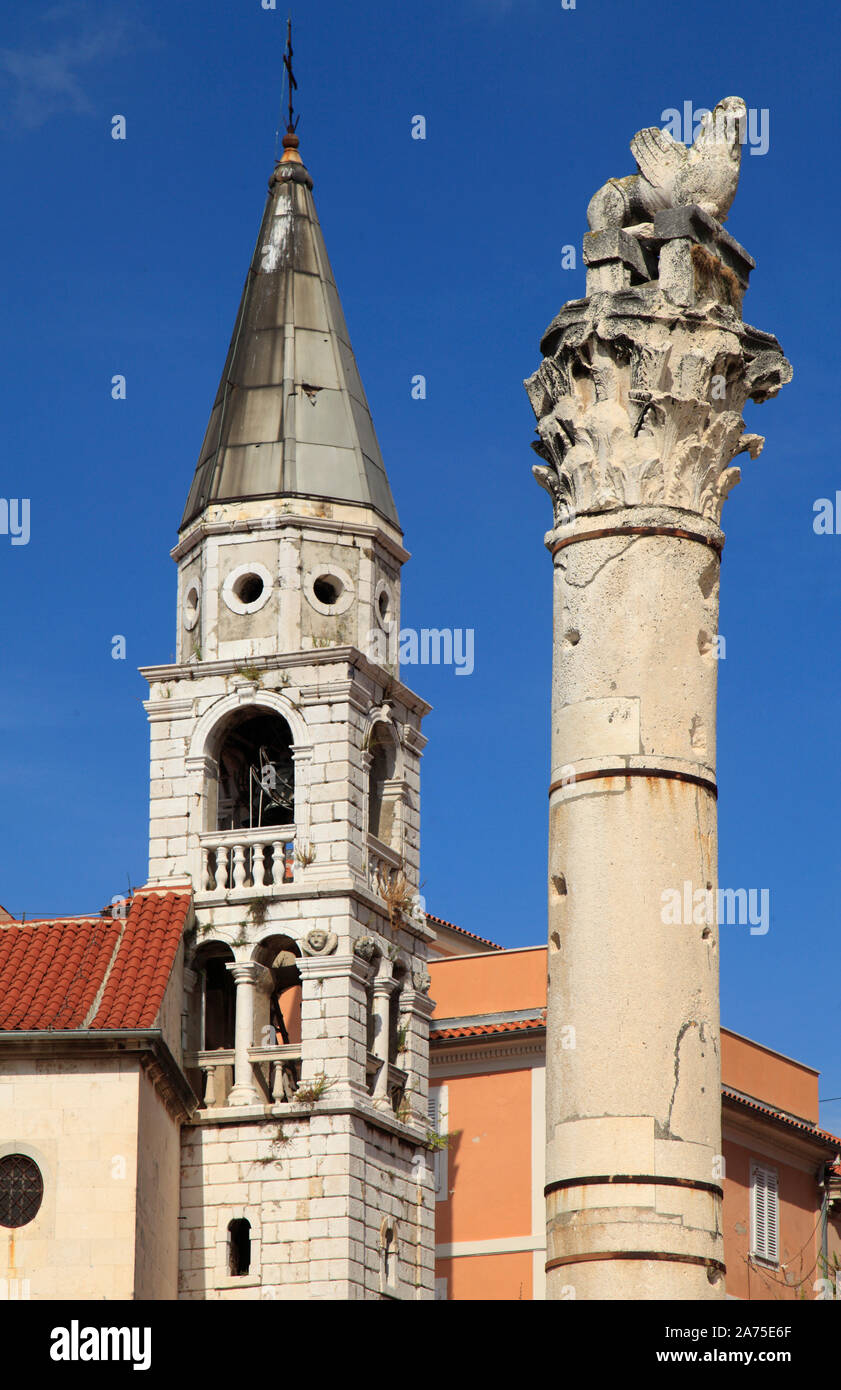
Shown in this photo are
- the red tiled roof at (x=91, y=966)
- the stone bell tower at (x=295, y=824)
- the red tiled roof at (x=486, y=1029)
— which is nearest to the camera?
the red tiled roof at (x=91, y=966)

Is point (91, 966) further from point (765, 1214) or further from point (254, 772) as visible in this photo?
point (765, 1214)

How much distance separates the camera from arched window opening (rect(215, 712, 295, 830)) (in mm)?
35875

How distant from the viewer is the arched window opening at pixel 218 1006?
35250 millimetres

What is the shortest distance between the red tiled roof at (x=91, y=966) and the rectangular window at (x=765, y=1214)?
34.6 ft

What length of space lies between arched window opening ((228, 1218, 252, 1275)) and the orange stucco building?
4704 mm

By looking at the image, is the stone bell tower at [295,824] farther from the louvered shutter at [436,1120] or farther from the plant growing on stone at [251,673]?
the louvered shutter at [436,1120]

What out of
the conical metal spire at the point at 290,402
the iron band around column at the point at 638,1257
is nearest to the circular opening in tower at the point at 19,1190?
the conical metal spire at the point at 290,402

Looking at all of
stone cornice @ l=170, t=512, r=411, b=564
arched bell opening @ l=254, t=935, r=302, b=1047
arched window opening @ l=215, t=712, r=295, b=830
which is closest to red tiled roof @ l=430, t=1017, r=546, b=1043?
arched bell opening @ l=254, t=935, r=302, b=1047

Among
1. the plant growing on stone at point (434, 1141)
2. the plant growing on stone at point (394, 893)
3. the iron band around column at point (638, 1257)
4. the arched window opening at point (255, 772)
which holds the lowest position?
the iron band around column at point (638, 1257)

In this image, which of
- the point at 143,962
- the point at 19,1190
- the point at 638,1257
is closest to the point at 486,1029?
the point at 143,962

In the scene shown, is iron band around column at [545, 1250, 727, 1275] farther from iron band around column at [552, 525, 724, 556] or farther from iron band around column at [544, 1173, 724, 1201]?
iron band around column at [552, 525, 724, 556]

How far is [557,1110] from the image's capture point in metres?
15.5
